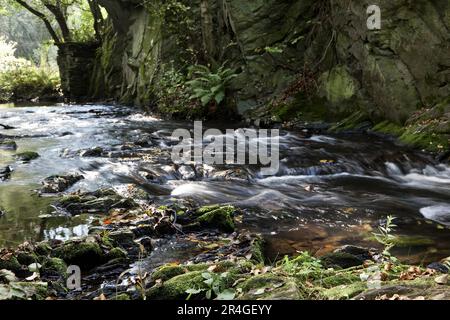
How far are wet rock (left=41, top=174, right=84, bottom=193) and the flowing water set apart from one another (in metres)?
0.14

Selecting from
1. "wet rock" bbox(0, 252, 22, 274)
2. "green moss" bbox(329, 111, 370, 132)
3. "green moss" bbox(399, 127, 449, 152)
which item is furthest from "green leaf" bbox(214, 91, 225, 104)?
"wet rock" bbox(0, 252, 22, 274)

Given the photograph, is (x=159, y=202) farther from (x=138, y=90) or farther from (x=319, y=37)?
(x=138, y=90)

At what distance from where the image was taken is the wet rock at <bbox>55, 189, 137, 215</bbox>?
5824 mm

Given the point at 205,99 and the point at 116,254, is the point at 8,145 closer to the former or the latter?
the point at 205,99

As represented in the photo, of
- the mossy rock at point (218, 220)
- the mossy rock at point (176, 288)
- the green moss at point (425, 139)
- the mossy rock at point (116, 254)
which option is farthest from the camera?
the green moss at point (425, 139)

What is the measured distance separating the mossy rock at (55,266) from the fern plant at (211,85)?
434 inches

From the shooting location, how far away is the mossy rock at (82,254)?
165 inches

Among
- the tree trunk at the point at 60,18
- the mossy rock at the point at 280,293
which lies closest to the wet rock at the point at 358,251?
the mossy rock at the point at 280,293

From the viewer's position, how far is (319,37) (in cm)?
1384

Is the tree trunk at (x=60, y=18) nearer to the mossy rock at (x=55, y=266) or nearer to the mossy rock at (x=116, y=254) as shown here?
the mossy rock at (x=116, y=254)

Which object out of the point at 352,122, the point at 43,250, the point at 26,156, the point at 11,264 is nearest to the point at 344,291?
the point at 11,264

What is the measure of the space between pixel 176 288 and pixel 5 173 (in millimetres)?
5715

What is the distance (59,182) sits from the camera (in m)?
7.00
